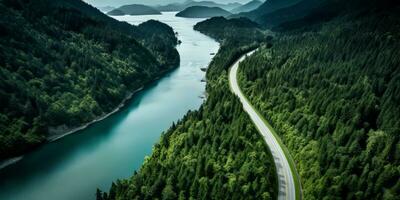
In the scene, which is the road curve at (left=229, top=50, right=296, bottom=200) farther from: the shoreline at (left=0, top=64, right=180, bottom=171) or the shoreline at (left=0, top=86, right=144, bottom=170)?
the shoreline at (left=0, top=64, right=180, bottom=171)

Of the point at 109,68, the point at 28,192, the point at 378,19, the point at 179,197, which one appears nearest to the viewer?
the point at 179,197

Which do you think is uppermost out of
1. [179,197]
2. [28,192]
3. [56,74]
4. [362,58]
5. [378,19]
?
[378,19]

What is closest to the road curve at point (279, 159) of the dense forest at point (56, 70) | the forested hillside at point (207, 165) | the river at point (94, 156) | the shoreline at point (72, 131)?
the forested hillside at point (207, 165)

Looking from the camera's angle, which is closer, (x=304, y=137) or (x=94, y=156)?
(x=304, y=137)

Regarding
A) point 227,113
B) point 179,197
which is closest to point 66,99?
point 227,113

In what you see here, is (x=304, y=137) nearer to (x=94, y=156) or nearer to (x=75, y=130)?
(x=94, y=156)

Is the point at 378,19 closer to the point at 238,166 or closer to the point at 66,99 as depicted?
the point at 238,166

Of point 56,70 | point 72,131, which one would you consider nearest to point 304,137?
point 72,131
